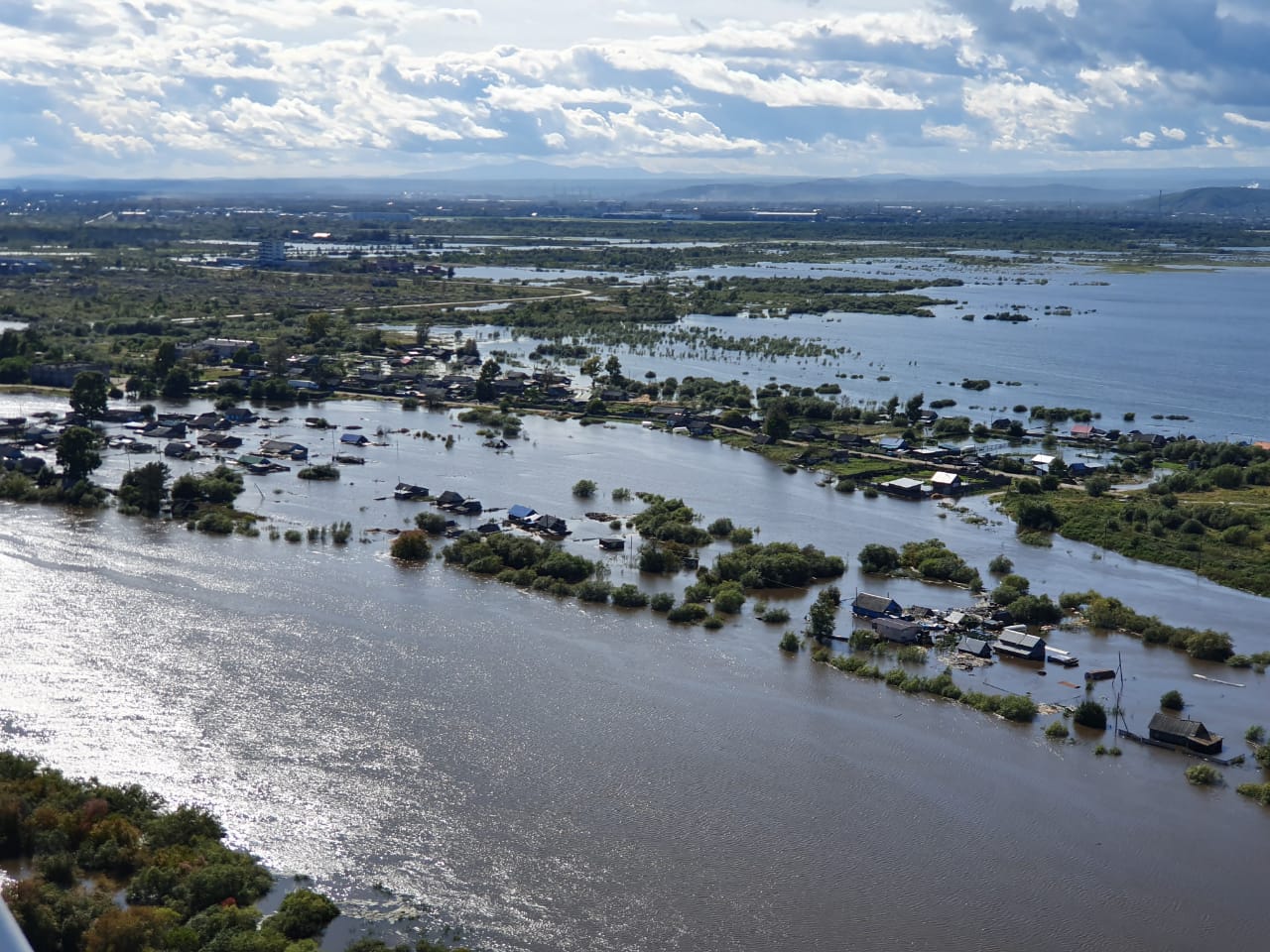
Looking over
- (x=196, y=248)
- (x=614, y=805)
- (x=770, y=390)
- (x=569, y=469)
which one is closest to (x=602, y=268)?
(x=196, y=248)

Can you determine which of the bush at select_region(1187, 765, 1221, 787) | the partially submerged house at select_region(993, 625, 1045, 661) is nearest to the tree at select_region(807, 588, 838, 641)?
the partially submerged house at select_region(993, 625, 1045, 661)

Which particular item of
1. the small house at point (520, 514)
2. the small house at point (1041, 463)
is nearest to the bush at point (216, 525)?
the small house at point (520, 514)

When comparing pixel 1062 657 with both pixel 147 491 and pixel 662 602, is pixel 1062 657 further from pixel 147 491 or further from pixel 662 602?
pixel 147 491

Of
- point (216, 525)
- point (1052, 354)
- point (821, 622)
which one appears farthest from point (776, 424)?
point (1052, 354)

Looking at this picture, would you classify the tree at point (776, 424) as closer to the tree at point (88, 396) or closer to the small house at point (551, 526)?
the small house at point (551, 526)

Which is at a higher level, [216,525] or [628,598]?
[216,525]

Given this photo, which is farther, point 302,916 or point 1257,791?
point 1257,791

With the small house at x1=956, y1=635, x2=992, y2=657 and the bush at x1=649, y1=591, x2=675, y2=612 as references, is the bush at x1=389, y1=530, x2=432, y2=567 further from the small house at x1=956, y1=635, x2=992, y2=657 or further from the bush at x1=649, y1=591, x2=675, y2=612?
the small house at x1=956, y1=635, x2=992, y2=657
